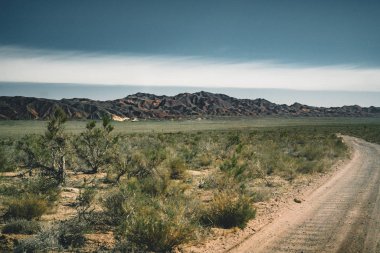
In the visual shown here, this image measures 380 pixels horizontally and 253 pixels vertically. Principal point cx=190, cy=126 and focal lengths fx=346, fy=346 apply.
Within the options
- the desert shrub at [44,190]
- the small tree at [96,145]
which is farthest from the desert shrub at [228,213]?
the small tree at [96,145]

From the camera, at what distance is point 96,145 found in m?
16.2

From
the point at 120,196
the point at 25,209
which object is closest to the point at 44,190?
the point at 25,209

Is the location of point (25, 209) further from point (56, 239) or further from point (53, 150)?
point (53, 150)

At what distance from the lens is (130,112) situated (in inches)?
6934

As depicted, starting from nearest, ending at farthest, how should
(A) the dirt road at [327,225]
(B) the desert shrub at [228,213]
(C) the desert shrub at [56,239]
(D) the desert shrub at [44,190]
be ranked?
(C) the desert shrub at [56,239], (A) the dirt road at [327,225], (B) the desert shrub at [228,213], (D) the desert shrub at [44,190]

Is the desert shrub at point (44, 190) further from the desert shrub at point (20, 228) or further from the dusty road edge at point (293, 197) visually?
the dusty road edge at point (293, 197)

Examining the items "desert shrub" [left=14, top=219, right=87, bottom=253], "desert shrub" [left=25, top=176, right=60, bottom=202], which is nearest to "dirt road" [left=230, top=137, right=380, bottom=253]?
"desert shrub" [left=14, top=219, right=87, bottom=253]

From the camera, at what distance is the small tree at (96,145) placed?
15.8 meters

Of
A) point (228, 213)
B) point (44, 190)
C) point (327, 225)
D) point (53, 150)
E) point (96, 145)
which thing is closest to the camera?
point (327, 225)

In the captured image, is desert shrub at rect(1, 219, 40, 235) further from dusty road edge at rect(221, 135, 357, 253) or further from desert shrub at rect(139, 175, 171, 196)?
dusty road edge at rect(221, 135, 357, 253)

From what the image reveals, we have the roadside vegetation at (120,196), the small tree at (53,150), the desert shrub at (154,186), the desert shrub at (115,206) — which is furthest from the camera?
the small tree at (53,150)

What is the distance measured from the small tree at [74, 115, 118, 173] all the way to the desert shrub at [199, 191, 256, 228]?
764 cm

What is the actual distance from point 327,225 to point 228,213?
2.55 m

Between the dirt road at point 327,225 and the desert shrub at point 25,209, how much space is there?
537 cm
